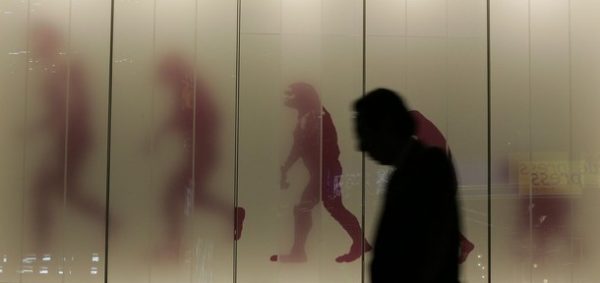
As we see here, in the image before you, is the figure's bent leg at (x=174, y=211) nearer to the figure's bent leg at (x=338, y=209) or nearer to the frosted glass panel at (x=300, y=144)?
the frosted glass panel at (x=300, y=144)

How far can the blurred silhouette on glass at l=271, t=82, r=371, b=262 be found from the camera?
213 inches

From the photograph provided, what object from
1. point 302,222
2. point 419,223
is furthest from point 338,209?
point 419,223

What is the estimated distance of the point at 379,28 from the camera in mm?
5504

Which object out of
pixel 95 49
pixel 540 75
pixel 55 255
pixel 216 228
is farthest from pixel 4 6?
pixel 540 75

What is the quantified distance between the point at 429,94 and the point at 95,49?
3004mm

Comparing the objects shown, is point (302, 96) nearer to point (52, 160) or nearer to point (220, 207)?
point (220, 207)

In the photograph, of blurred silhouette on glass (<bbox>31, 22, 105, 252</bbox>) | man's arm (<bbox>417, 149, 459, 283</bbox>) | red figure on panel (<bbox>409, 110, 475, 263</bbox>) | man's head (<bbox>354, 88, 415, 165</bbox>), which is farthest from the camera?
red figure on panel (<bbox>409, 110, 475, 263</bbox>)

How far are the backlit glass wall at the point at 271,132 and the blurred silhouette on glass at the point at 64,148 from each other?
0.01 metres

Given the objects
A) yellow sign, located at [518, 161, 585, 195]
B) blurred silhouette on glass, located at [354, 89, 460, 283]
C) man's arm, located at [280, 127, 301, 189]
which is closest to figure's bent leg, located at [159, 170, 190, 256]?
man's arm, located at [280, 127, 301, 189]

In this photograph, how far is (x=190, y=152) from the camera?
5367mm

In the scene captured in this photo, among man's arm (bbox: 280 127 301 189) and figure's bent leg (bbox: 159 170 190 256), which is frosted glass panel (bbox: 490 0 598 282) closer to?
man's arm (bbox: 280 127 301 189)

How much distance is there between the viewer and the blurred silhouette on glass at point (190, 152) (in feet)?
17.6

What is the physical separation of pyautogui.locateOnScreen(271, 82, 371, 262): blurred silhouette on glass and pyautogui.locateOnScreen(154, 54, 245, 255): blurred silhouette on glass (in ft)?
1.78

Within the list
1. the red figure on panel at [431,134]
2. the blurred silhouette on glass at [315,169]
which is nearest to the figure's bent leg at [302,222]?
the blurred silhouette on glass at [315,169]
